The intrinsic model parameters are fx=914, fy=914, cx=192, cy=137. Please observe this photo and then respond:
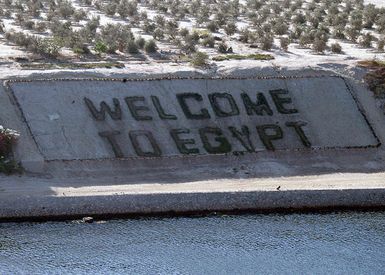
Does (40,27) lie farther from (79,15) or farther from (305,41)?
(305,41)

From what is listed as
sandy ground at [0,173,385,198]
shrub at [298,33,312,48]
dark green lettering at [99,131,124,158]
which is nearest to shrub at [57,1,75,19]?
shrub at [298,33,312,48]

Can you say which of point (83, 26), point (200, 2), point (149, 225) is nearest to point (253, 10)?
point (200, 2)

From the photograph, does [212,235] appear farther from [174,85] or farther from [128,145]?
[174,85]

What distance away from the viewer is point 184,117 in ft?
156

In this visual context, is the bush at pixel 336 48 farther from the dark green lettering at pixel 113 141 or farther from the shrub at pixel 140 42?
the dark green lettering at pixel 113 141

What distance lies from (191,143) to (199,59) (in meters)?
7.35

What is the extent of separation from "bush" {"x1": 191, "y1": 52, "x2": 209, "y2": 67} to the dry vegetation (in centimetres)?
8

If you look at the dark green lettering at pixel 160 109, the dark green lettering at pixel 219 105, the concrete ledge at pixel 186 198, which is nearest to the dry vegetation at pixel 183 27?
the dark green lettering at pixel 219 105

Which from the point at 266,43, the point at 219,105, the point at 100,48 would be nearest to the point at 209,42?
the point at 266,43

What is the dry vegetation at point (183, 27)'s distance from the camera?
57.1m

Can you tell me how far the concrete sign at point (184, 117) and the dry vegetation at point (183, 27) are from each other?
4.04 meters

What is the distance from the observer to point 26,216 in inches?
1524

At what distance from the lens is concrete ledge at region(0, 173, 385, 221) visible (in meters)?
39.2

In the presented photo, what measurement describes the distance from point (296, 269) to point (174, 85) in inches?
671
